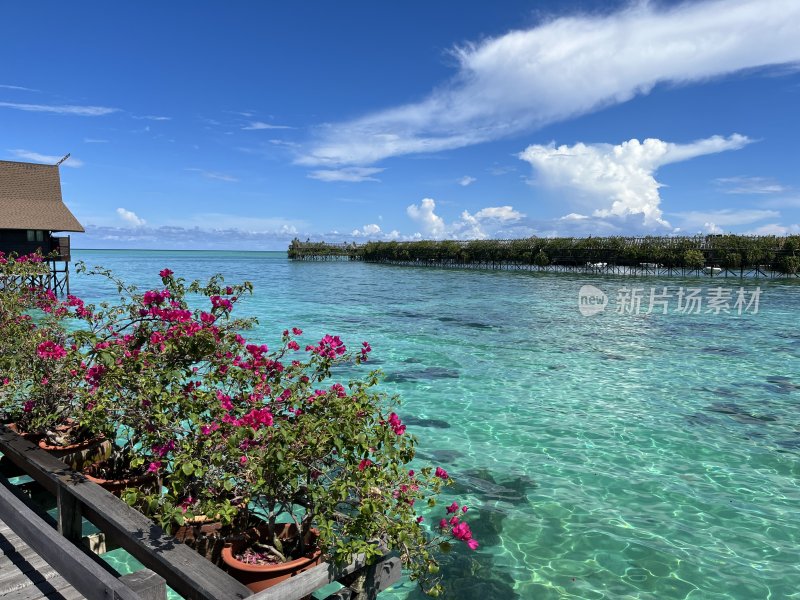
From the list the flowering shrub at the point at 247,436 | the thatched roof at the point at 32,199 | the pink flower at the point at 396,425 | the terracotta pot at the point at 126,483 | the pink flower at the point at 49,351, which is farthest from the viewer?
the thatched roof at the point at 32,199

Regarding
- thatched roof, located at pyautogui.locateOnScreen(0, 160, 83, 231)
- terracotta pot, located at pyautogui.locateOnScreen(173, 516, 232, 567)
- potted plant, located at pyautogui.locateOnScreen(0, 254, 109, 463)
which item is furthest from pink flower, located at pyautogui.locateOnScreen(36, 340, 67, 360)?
thatched roof, located at pyautogui.locateOnScreen(0, 160, 83, 231)

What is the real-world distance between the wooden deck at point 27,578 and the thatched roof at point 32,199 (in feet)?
92.7

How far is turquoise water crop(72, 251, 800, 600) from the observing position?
186 inches

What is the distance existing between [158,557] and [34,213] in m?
32.4

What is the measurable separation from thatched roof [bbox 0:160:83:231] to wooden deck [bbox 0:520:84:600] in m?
28.2

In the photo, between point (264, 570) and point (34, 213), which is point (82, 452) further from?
point (34, 213)

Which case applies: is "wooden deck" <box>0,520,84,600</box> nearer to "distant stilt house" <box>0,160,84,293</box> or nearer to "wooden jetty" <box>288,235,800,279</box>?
"distant stilt house" <box>0,160,84,293</box>

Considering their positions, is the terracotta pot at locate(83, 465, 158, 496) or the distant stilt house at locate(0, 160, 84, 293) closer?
the terracotta pot at locate(83, 465, 158, 496)

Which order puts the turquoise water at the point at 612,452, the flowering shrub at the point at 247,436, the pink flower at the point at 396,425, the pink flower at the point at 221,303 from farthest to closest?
the turquoise water at the point at 612,452, the pink flower at the point at 221,303, the pink flower at the point at 396,425, the flowering shrub at the point at 247,436

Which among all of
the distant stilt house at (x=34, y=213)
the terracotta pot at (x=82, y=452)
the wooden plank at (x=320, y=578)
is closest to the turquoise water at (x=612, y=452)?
the wooden plank at (x=320, y=578)

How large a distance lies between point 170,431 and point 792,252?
54.6 meters

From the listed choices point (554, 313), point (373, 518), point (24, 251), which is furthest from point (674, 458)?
point (24, 251)

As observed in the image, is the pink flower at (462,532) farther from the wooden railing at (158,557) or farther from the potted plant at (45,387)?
the potted plant at (45,387)

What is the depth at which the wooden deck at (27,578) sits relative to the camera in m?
2.96
